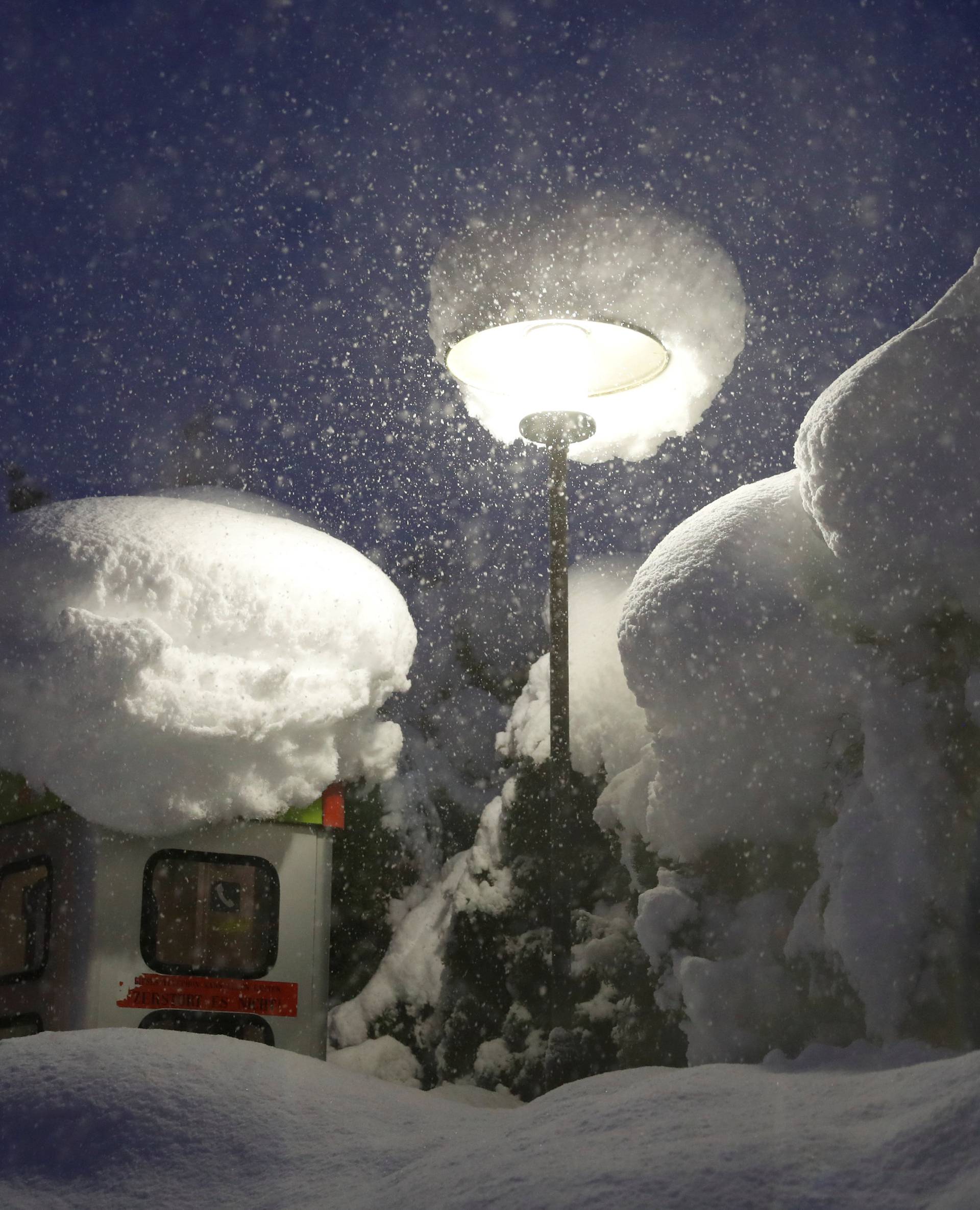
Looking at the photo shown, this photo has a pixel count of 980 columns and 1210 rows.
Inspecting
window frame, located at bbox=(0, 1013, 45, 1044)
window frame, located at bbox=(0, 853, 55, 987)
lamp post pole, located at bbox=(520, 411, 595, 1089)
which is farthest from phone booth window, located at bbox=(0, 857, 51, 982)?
lamp post pole, located at bbox=(520, 411, 595, 1089)

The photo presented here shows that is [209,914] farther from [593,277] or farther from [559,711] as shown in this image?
[593,277]

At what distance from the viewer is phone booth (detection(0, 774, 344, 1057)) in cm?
607

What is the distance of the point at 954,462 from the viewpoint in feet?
12.2

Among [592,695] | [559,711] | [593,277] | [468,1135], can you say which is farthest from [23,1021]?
[593,277]

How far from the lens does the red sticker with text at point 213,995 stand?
6.10 meters

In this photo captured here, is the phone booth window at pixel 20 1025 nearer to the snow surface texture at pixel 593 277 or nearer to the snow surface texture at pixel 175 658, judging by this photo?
the snow surface texture at pixel 175 658

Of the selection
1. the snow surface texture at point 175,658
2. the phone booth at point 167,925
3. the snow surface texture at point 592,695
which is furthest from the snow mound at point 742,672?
the phone booth at point 167,925

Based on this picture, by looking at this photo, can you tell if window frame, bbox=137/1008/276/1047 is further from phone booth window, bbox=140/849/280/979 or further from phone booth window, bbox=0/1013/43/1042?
phone booth window, bbox=0/1013/43/1042

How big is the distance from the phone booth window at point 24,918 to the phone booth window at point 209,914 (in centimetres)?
61

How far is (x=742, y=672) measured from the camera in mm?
4309

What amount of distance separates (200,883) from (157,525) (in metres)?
2.17

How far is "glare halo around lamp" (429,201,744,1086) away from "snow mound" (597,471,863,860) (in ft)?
2.54

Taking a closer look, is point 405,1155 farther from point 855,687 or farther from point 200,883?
point 200,883

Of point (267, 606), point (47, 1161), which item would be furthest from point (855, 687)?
point (267, 606)
